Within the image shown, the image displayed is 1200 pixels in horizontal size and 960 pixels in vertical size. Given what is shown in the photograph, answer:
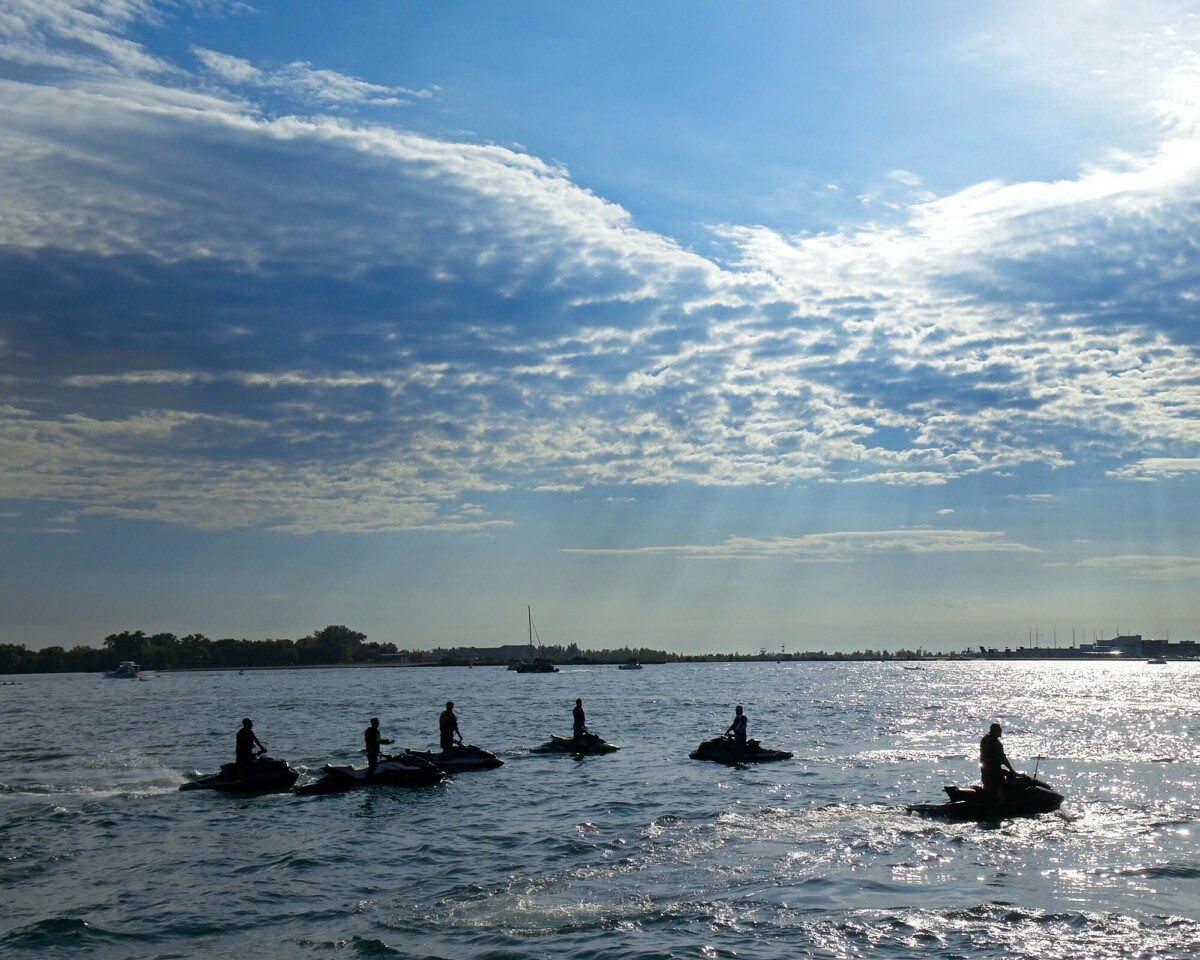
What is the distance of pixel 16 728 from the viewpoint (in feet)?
253

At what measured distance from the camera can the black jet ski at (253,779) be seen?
39.0 metres

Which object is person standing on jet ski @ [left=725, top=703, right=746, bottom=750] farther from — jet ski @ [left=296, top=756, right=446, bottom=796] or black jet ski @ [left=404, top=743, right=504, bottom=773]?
jet ski @ [left=296, top=756, right=446, bottom=796]

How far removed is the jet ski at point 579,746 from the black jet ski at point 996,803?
66.4ft

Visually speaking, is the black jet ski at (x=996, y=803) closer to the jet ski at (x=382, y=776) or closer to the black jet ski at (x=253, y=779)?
the jet ski at (x=382, y=776)

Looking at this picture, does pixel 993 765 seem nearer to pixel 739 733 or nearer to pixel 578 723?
pixel 739 733

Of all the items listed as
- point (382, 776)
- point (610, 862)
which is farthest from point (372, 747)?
point (610, 862)

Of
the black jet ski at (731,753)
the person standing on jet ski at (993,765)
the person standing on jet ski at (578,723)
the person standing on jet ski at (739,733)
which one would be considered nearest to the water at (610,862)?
the black jet ski at (731,753)

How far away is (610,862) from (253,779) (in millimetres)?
18335

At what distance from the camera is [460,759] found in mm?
43938

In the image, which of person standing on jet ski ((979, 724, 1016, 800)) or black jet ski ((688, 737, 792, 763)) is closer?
person standing on jet ski ((979, 724, 1016, 800))

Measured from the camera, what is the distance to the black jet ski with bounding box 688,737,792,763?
45.8 metres

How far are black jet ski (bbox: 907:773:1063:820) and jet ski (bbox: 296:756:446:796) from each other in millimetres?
17736

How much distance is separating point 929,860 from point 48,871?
850 inches

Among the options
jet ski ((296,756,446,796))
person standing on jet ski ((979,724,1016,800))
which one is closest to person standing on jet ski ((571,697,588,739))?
jet ski ((296,756,446,796))
